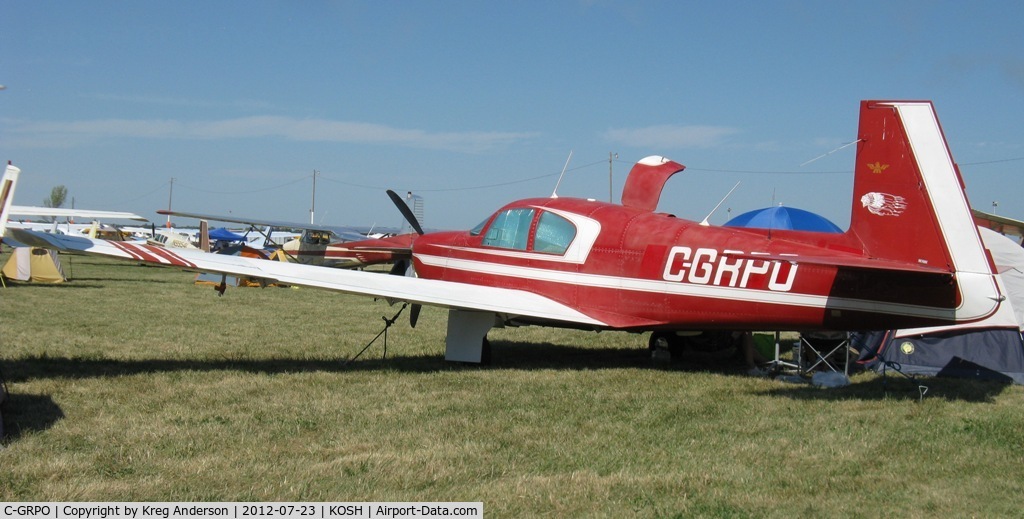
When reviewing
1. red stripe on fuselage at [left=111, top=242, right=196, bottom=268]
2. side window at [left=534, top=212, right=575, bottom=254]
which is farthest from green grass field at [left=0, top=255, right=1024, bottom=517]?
side window at [left=534, top=212, right=575, bottom=254]

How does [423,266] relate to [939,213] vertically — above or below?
below

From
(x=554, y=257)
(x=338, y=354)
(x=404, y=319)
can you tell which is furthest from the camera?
(x=404, y=319)

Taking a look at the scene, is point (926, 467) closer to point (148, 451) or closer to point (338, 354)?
point (148, 451)

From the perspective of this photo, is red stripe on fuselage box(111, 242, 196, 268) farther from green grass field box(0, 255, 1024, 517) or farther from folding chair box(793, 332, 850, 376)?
folding chair box(793, 332, 850, 376)

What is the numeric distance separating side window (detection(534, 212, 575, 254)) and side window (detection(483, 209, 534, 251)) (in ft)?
0.55

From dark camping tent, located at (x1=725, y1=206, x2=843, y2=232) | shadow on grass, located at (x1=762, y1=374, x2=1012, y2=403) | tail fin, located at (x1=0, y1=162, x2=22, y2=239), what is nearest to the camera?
tail fin, located at (x1=0, y1=162, x2=22, y2=239)

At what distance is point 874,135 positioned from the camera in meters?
6.90

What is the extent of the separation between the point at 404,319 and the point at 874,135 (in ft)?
31.9

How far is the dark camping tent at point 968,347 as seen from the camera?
8.98 m

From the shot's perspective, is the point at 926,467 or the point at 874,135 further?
the point at 874,135

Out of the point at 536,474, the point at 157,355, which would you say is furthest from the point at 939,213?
the point at 157,355

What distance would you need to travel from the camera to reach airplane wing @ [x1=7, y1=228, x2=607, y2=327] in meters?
8.11

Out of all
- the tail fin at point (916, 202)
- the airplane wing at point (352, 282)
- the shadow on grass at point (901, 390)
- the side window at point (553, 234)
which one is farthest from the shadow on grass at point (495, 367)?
the tail fin at point (916, 202)

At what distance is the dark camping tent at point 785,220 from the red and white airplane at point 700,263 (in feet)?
16.6
